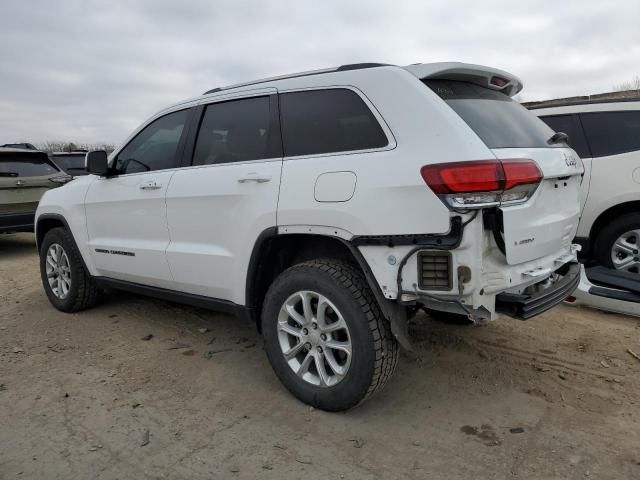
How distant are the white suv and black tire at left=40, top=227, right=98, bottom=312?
1.20 meters

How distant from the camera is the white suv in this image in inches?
97.3

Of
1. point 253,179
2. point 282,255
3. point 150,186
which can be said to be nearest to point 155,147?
point 150,186

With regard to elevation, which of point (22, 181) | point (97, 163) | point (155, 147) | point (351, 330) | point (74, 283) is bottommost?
point (74, 283)

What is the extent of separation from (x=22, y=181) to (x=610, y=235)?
8143 mm

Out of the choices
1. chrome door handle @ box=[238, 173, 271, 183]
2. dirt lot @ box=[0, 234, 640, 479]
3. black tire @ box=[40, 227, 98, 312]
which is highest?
chrome door handle @ box=[238, 173, 271, 183]

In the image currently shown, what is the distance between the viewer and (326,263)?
2949 millimetres

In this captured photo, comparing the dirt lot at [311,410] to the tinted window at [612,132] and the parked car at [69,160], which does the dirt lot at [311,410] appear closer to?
the tinted window at [612,132]

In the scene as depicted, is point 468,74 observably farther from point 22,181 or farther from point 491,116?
point 22,181

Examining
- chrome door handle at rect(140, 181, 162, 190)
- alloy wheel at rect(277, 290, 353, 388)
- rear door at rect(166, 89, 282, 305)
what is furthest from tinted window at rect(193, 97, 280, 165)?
alloy wheel at rect(277, 290, 353, 388)

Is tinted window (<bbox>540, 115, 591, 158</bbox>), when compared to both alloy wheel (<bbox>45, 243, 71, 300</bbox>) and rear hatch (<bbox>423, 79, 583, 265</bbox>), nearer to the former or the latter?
rear hatch (<bbox>423, 79, 583, 265</bbox>)

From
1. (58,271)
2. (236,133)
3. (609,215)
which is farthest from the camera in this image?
(609,215)

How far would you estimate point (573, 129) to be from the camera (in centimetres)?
548

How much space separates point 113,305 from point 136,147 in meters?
1.81

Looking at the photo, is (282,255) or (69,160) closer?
(282,255)
